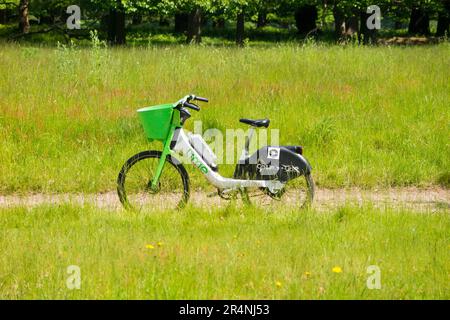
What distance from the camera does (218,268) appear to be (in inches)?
219

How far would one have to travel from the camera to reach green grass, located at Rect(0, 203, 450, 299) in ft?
17.1

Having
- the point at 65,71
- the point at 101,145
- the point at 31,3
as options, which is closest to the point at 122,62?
the point at 65,71

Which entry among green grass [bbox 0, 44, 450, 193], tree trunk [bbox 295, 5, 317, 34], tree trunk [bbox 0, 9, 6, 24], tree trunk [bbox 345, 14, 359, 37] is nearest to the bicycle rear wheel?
green grass [bbox 0, 44, 450, 193]

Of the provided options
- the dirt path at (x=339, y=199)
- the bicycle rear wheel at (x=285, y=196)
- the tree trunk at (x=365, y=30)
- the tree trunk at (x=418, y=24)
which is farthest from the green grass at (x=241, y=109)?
the tree trunk at (x=418, y=24)

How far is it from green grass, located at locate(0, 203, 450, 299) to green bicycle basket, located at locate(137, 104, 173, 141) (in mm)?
839

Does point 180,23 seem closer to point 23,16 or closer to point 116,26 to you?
point 116,26

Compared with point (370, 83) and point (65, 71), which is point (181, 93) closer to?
point (65, 71)

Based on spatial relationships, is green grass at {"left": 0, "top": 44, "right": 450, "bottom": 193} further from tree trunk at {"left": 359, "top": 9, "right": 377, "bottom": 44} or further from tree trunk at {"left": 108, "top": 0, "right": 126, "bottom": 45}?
tree trunk at {"left": 108, "top": 0, "right": 126, "bottom": 45}

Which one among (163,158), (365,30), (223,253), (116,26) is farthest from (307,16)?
(223,253)

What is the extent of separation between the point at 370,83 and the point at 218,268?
7.90 metres

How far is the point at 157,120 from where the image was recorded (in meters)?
7.27

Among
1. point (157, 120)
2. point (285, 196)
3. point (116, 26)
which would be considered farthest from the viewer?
point (116, 26)

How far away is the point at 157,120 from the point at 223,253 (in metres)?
1.92
